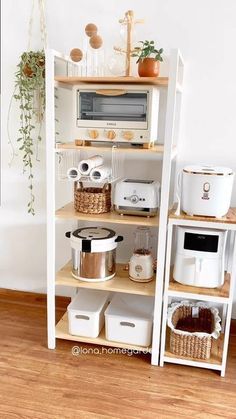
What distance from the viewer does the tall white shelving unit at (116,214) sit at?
1798 mm

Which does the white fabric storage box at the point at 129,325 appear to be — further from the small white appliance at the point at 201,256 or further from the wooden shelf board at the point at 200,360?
the small white appliance at the point at 201,256

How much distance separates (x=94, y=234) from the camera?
6.99ft

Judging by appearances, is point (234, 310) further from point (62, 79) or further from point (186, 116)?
point (62, 79)

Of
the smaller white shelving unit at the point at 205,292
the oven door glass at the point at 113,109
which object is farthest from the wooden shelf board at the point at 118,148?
the smaller white shelving unit at the point at 205,292

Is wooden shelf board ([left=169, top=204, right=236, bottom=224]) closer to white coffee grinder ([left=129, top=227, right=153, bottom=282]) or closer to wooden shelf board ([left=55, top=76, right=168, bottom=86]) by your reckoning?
white coffee grinder ([left=129, top=227, right=153, bottom=282])

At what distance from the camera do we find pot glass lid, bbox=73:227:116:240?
6.80 ft

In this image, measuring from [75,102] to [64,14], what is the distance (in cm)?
63

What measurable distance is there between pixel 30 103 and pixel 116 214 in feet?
2.90

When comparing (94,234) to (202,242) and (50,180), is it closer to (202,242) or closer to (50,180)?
(50,180)

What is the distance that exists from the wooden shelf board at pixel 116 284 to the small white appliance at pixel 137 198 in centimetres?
39

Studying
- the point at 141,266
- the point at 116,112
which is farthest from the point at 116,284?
the point at 116,112

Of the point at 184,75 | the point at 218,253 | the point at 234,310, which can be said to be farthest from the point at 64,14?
the point at 234,310

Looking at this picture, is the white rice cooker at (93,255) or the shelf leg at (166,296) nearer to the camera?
the shelf leg at (166,296)

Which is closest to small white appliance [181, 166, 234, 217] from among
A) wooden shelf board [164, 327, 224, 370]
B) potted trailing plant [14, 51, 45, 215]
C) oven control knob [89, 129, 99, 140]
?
oven control knob [89, 129, 99, 140]
